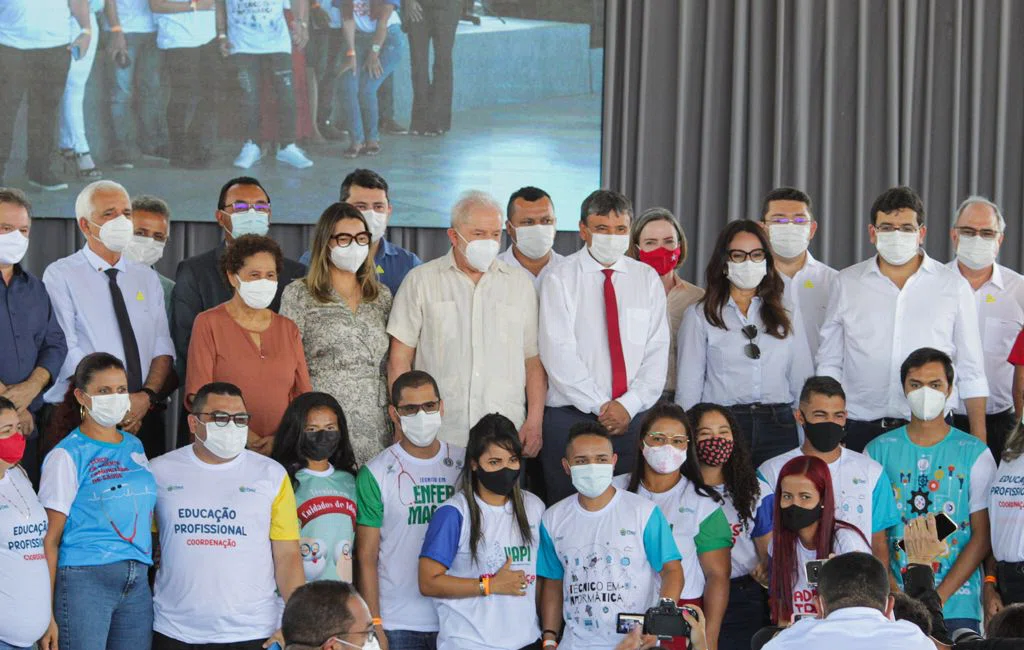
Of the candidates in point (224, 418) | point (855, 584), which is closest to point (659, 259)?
point (224, 418)

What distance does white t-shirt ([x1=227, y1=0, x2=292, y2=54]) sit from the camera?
6.86 meters

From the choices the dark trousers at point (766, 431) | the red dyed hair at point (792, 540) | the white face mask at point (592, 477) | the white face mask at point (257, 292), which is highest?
the white face mask at point (257, 292)

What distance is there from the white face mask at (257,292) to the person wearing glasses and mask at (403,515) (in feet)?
1.88

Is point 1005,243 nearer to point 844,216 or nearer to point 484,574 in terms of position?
point 844,216

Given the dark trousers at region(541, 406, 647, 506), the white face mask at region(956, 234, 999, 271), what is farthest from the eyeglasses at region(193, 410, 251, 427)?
the white face mask at region(956, 234, 999, 271)

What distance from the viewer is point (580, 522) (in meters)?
4.27

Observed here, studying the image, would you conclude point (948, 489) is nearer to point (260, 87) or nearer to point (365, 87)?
point (365, 87)

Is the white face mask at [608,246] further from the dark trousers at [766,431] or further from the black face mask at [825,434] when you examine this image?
the black face mask at [825,434]

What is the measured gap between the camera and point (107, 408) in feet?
13.3

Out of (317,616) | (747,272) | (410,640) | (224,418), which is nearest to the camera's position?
(317,616)

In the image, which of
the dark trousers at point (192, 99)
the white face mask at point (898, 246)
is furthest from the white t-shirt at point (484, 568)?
the dark trousers at point (192, 99)

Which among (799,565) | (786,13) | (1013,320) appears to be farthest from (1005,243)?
(799,565)

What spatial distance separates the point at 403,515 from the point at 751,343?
1588mm

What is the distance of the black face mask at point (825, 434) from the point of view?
4.47 m
